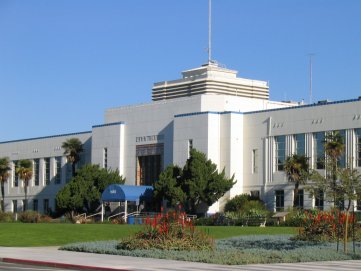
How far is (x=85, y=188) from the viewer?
87562mm

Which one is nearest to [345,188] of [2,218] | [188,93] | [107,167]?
[2,218]

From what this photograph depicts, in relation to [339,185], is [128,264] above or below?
below

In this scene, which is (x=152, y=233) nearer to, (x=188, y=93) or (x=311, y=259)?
(x=311, y=259)

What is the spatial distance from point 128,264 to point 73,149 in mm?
73582

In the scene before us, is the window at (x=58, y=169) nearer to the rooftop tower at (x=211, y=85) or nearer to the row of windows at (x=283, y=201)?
the rooftop tower at (x=211, y=85)

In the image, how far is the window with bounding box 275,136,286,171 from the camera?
250 feet

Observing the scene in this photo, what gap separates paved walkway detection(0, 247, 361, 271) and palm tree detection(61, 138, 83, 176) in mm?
68462

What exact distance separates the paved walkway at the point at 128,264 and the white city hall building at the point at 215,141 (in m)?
43.2

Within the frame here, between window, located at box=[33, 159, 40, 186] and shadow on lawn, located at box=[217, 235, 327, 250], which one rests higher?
window, located at box=[33, 159, 40, 186]

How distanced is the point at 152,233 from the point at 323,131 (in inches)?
1726

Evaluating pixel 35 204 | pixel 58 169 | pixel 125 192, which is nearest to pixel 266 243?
pixel 125 192

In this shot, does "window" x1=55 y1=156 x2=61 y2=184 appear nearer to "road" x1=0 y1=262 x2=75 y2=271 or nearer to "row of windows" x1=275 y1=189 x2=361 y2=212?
"row of windows" x1=275 y1=189 x2=361 y2=212

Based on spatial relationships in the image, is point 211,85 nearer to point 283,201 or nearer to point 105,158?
point 105,158

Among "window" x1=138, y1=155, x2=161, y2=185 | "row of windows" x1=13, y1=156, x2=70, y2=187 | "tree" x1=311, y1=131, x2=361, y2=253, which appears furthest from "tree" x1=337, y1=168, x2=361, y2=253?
"row of windows" x1=13, y1=156, x2=70, y2=187
